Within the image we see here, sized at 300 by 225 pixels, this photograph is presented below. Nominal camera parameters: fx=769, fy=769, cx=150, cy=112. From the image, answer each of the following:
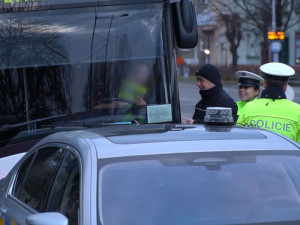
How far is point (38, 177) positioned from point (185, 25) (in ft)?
11.2

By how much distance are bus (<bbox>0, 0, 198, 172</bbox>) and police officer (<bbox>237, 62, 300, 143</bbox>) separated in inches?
48.5

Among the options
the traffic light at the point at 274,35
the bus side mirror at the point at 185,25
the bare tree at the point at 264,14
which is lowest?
the traffic light at the point at 274,35

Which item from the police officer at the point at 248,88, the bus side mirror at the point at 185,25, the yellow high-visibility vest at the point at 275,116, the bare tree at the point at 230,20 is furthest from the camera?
the bare tree at the point at 230,20

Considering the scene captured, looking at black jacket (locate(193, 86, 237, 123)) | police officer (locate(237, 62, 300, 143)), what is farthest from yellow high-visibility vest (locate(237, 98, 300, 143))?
black jacket (locate(193, 86, 237, 123))

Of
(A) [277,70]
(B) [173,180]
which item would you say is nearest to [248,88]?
(A) [277,70]

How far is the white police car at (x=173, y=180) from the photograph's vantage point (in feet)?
12.3

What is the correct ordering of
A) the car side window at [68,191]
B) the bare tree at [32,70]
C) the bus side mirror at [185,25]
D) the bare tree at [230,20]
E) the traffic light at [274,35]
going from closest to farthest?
the car side window at [68,191] < the bare tree at [32,70] < the bus side mirror at [185,25] < the traffic light at [274,35] < the bare tree at [230,20]

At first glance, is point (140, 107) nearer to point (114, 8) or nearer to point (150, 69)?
point (150, 69)

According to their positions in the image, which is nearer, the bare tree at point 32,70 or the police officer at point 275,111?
the police officer at point 275,111

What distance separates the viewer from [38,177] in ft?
15.3

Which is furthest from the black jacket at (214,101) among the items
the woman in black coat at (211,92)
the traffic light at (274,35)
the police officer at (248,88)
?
the traffic light at (274,35)

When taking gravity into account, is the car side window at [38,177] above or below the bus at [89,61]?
below

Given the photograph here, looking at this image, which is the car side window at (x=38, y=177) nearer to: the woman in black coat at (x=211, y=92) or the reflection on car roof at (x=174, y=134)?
the reflection on car roof at (x=174, y=134)

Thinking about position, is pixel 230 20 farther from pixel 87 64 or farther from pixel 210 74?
pixel 87 64
